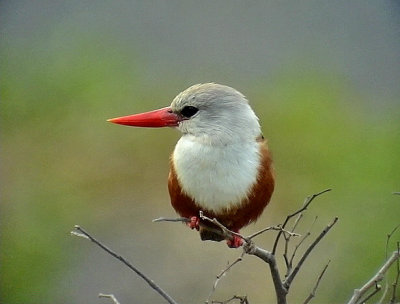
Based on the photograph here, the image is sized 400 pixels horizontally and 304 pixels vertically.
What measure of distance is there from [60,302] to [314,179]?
1068mm

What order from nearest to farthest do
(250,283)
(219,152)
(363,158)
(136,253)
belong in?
(219,152)
(250,283)
(136,253)
(363,158)

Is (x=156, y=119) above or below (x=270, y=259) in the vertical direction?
above

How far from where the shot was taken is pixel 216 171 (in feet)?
3.34

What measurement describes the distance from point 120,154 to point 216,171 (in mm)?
1608

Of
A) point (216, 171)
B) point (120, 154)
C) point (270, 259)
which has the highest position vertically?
point (216, 171)

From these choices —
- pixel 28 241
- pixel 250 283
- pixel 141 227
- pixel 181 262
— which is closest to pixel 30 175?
pixel 28 241

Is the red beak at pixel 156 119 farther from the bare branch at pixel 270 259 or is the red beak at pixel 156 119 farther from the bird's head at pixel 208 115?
the bare branch at pixel 270 259

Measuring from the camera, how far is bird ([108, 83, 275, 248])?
102 centimetres

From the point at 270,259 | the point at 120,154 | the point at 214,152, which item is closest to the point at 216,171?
the point at 214,152

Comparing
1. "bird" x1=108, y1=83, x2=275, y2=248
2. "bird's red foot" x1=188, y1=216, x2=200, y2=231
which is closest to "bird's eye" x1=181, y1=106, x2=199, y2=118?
"bird" x1=108, y1=83, x2=275, y2=248

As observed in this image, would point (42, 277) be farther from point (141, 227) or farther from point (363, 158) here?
point (363, 158)

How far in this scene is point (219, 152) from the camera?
103 centimetres

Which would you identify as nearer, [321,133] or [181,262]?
[181,262]

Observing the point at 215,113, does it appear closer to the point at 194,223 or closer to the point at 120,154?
the point at 194,223
